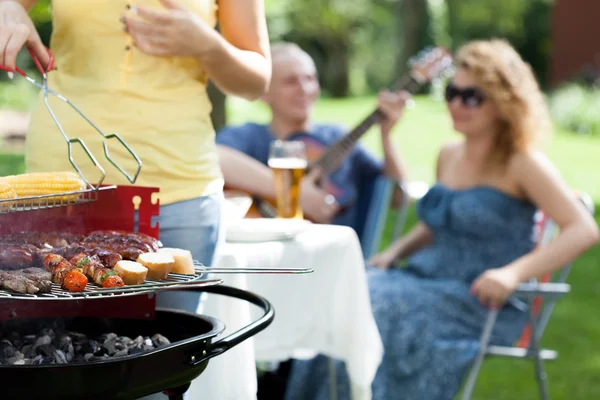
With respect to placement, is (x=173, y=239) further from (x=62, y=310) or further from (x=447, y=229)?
(x=447, y=229)

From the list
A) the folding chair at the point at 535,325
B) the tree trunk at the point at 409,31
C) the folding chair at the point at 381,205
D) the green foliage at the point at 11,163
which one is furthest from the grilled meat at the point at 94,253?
the tree trunk at the point at 409,31

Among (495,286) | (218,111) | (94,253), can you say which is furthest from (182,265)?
A: (218,111)

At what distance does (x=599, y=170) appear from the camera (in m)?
12.5

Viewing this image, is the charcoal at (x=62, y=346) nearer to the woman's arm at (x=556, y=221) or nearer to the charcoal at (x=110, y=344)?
the charcoal at (x=110, y=344)

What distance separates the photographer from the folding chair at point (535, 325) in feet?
11.9

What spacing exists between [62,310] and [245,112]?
19.3 m

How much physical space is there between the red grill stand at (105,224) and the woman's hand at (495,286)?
6.39ft

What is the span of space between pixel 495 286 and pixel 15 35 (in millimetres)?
2289

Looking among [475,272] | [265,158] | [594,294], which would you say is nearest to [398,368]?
[475,272]

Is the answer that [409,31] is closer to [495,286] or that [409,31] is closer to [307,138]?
[307,138]

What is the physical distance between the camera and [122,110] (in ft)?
7.12

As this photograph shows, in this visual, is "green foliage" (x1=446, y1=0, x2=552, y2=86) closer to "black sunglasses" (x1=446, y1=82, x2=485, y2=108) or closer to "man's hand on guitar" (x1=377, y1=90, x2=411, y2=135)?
"man's hand on guitar" (x1=377, y1=90, x2=411, y2=135)

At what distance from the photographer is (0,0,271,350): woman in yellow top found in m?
2.15

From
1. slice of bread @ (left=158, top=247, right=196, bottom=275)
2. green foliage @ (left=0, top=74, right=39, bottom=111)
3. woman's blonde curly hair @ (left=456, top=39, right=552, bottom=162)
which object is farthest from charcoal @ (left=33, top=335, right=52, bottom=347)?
green foliage @ (left=0, top=74, right=39, bottom=111)
